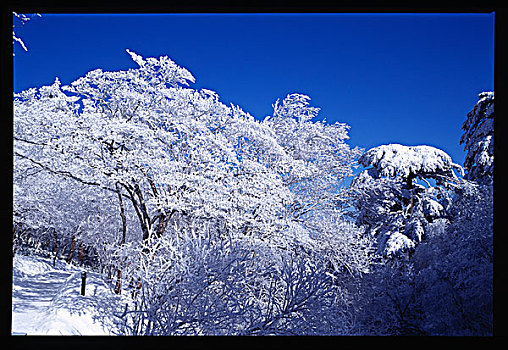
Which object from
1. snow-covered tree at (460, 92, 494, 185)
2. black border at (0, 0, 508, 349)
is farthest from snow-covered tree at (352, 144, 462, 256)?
black border at (0, 0, 508, 349)

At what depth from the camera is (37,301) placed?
3152 millimetres

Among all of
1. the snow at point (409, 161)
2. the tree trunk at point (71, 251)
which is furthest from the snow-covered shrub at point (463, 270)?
the tree trunk at point (71, 251)

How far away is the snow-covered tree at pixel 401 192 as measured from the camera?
3.30m

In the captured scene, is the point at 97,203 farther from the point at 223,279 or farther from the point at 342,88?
the point at 342,88

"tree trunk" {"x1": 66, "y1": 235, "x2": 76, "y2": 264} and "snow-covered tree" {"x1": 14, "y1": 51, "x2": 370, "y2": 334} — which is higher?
"snow-covered tree" {"x1": 14, "y1": 51, "x2": 370, "y2": 334}

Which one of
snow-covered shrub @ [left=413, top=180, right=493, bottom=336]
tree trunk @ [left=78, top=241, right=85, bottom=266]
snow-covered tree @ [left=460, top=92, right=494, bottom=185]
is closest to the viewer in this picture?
snow-covered shrub @ [left=413, top=180, right=493, bottom=336]

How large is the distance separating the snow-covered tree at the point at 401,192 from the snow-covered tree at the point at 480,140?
136 mm

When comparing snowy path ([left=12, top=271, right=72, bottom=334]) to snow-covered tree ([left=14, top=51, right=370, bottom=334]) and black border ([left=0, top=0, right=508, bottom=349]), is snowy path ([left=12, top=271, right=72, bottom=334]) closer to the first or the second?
snow-covered tree ([left=14, top=51, right=370, bottom=334])

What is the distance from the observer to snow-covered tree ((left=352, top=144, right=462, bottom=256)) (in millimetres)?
3301

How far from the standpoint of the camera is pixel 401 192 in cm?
369

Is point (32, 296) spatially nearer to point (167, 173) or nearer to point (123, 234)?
point (123, 234)

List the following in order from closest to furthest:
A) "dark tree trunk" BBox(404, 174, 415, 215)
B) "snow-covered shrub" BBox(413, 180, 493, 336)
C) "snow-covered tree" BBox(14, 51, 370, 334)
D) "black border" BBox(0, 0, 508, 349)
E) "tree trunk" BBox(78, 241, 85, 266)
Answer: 1. "black border" BBox(0, 0, 508, 349)
2. "snow-covered shrub" BBox(413, 180, 493, 336)
3. "snow-covered tree" BBox(14, 51, 370, 334)
4. "dark tree trunk" BBox(404, 174, 415, 215)
5. "tree trunk" BBox(78, 241, 85, 266)

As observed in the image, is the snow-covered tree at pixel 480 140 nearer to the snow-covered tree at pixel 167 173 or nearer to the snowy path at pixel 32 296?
the snow-covered tree at pixel 167 173

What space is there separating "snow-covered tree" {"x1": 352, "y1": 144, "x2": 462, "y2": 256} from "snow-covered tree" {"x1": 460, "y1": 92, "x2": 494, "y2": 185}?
0.14m
